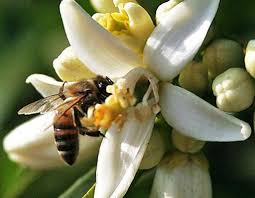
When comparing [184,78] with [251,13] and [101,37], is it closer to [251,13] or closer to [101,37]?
[101,37]

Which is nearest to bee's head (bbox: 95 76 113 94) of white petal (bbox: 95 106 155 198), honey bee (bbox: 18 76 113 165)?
honey bee (bbox: 18 76 113 165)

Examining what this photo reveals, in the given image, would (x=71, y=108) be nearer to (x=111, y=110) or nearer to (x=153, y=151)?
(x=111, y=110)

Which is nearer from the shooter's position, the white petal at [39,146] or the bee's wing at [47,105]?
the bee's wing at [47,105]

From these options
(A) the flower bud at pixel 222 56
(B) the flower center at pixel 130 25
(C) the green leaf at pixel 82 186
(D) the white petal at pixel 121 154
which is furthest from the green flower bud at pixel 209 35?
(C) the green leaf at pixel 82 186

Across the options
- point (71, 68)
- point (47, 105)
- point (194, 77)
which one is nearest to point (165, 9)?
point (194, 77)

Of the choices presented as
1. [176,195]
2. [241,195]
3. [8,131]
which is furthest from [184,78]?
[8,131]

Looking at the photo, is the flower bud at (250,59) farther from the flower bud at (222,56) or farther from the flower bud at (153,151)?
the flower bud at (153,151)

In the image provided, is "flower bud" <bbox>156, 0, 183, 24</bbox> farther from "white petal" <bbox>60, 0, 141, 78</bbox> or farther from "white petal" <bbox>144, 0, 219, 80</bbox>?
"white petal" <bbox>60, 0, 141, 78</bbox>
